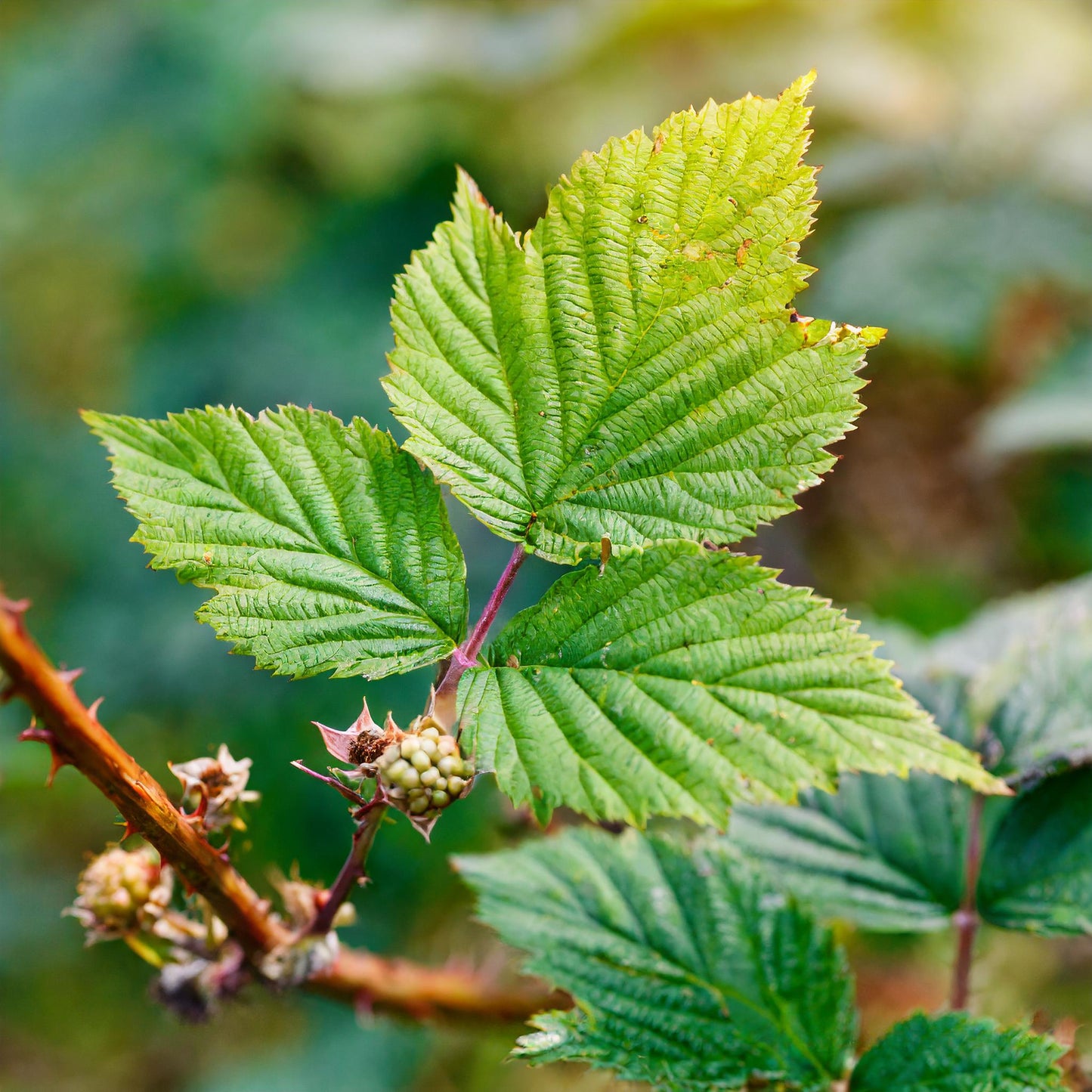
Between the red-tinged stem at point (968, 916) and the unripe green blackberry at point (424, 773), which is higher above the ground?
the unripe green blackberry at point (424, 773)

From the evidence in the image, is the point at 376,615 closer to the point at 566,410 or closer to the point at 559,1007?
the point at 566,410

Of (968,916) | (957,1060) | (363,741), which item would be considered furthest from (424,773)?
(968,916)

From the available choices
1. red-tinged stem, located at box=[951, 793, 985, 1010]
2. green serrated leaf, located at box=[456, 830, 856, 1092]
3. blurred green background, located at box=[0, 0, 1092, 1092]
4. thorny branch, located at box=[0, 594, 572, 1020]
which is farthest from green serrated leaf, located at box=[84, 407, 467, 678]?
blurred green background, located at box=[0, 0, 1092, 1092]

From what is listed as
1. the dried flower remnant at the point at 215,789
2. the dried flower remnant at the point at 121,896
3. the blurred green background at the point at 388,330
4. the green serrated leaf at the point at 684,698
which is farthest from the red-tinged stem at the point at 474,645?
the blurred green background at the point at 388,330

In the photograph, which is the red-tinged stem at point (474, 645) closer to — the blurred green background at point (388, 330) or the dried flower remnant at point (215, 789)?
the dried flower remnant at point (215, 789)

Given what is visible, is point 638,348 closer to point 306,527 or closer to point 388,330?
point 306,527
